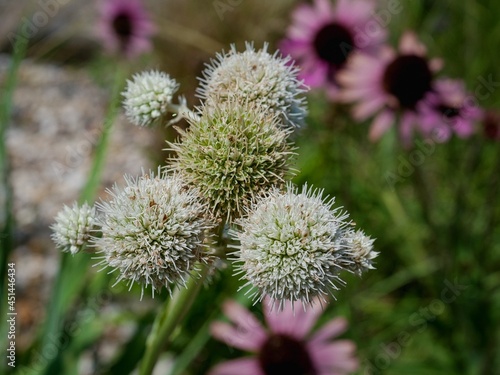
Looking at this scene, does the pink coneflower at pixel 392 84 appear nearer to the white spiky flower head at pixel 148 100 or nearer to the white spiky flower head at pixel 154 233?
the white spiky flower head at pixel 148 100

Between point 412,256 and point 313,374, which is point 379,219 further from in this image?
point 313,374

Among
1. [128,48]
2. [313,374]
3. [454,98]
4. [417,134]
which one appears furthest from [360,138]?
[313,374]

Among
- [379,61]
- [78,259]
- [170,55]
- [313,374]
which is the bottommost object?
[313,374]

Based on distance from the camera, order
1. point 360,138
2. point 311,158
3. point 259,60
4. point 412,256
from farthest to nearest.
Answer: point 360,138
point 412,256
point 311,158
point 259,60

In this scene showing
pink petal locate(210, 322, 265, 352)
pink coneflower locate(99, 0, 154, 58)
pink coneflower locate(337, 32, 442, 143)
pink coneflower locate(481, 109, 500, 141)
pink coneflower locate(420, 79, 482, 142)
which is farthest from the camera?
pink coneflower locate(99, 0, 154, 58)

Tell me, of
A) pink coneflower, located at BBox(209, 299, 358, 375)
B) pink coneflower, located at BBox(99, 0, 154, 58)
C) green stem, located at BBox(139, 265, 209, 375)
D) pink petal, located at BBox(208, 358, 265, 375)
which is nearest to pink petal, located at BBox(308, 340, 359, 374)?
pink coneflower, located at BBox(209, 299, 358, 375)

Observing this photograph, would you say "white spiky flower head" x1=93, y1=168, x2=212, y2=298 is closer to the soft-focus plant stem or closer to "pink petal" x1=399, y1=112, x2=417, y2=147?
the soft-focus plant stem

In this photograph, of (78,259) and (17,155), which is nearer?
(78,259)

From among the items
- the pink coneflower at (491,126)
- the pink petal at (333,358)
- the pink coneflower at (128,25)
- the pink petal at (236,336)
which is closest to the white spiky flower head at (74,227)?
the pink petal at (236,336)
